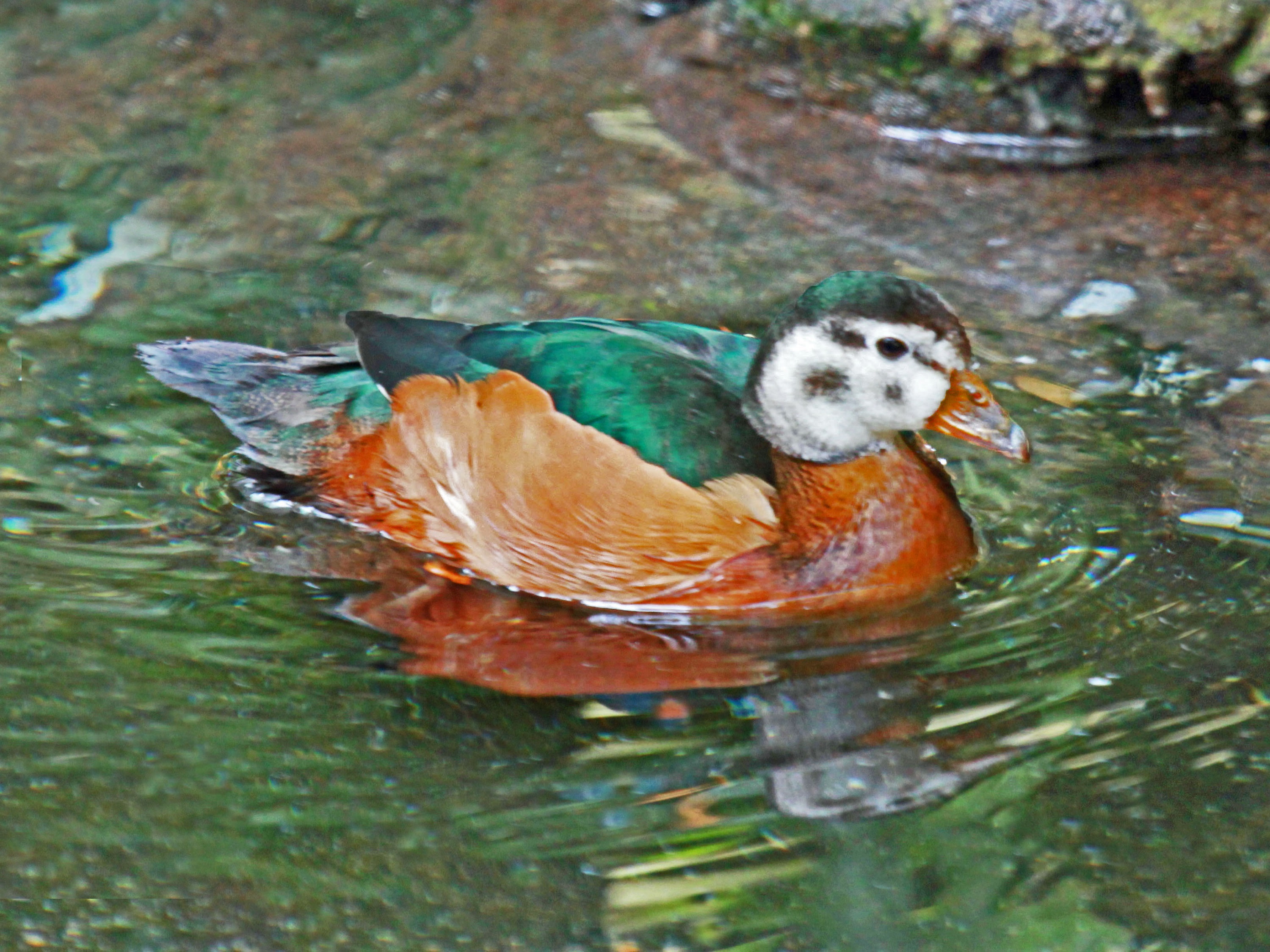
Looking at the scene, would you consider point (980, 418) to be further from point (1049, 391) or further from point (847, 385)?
point (1049, 391)

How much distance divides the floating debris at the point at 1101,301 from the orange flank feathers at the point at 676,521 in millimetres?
1520

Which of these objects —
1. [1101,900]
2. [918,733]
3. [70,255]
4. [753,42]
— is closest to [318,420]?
[70,255]

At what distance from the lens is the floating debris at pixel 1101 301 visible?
5.89 m

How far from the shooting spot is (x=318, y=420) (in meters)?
5.20

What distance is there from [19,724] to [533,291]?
2787mm

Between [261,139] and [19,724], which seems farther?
[261,139]

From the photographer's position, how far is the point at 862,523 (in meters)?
4.52

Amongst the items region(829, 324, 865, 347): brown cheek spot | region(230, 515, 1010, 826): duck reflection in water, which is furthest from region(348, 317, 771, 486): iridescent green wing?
region(230, 515, 1010, 826): duck reflection in water

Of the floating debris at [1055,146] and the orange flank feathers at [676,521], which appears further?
the floating debris at [1055,146]

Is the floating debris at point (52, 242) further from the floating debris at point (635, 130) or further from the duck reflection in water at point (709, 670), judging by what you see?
the floating debris at point (635, 130)

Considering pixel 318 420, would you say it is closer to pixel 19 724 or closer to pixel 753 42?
pixel 19 724

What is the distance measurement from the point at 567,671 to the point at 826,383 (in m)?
1.10

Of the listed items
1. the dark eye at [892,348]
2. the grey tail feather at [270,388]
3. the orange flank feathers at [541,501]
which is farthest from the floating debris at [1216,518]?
the grey tail feather at [270,388]

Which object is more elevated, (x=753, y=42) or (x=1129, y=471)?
(x=753, y=42)
